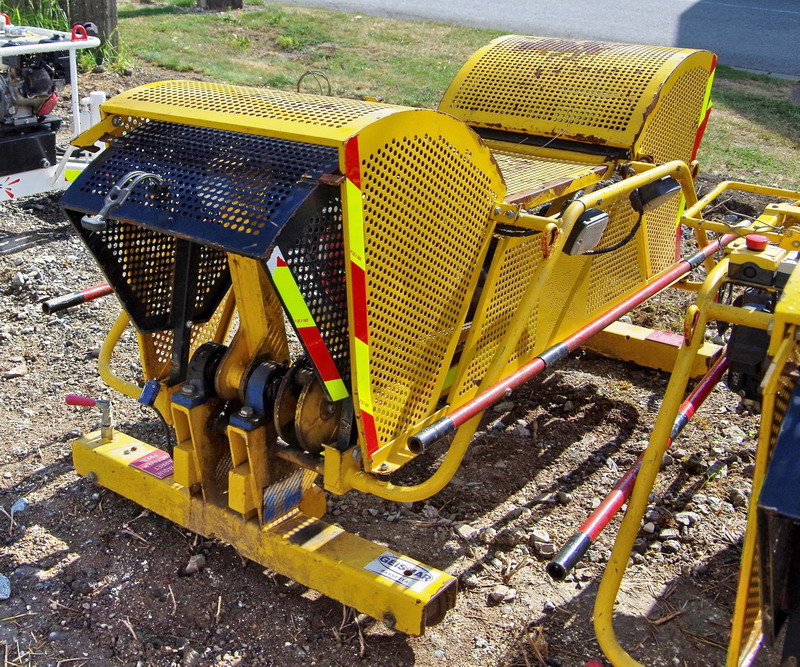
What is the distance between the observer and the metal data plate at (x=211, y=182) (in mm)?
2438

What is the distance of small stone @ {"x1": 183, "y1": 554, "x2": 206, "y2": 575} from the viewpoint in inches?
125

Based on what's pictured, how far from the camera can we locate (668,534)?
3400mm

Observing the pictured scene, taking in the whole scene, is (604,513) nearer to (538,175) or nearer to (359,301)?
(359,301)

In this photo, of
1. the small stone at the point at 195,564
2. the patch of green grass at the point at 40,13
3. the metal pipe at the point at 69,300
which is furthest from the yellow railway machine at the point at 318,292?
the patch of green grass at the point at 40,13

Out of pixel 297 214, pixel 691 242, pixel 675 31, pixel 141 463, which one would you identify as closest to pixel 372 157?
pixel 297 214

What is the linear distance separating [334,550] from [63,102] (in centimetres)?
694

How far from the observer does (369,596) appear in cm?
281

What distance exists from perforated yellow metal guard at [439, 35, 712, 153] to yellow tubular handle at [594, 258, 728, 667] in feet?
4.48

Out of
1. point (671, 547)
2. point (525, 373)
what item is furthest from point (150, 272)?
point (671, 547)

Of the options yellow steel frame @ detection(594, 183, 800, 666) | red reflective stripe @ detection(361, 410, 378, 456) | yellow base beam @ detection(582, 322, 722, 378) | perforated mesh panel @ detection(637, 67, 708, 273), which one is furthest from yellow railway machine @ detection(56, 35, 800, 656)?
yellow base beam @ detection(582, 322, 722, 378)

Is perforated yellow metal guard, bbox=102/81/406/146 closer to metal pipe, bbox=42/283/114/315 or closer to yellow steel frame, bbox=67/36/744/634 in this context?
yellow steel frame, bbox=67/36/744/634

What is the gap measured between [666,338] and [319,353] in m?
2.61

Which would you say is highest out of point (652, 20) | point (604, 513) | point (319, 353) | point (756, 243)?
point (756, 243)

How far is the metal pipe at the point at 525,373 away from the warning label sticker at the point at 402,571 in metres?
0.45
